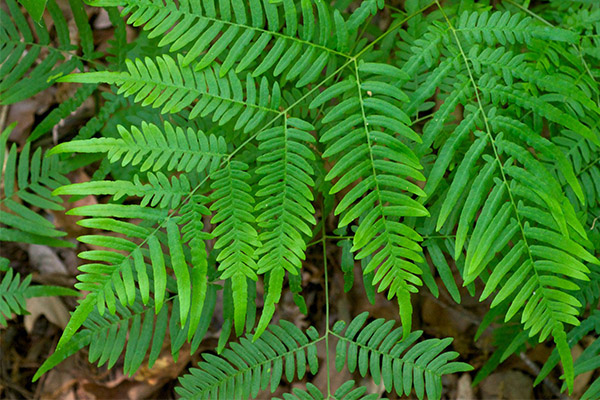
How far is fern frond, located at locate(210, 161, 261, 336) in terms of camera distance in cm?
142

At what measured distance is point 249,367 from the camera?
1.78 metres

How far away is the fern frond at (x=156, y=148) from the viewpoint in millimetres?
1449

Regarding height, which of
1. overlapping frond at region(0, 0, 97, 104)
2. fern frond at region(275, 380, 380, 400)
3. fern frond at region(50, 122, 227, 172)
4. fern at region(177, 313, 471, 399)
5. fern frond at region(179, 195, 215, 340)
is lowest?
fern frond at region(275, 380, 380, 400)

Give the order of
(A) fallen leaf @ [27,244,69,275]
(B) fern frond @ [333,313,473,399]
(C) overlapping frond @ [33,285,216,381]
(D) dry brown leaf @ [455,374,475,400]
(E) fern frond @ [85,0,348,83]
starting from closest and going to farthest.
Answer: (E) fern frond @ [85,0,348,83] < (B) fern frond @ [333,313,473,399] < (C) overlapping frond @ [33,285,216,381] < (D) dry brown leaf @ [455,374,475,400] < (A) fallen leaf @ [27,244,69,275]

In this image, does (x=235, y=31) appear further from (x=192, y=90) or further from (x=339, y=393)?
(x=339, y=393)

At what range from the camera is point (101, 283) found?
1395 mm

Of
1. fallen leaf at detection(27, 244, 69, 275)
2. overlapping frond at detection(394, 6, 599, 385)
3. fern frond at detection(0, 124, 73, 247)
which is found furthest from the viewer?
fallen leaf at detection(27, 244, 69, 275)

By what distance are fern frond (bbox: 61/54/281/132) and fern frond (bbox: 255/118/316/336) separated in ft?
0.36

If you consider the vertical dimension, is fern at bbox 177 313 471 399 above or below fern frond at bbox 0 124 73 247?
below

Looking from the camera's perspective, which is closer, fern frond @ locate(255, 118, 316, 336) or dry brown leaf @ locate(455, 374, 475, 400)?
fern frond @ locate(255, 118, 316, 336)

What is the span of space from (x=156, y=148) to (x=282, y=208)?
1.32 feet

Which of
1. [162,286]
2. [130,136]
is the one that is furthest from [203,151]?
[162,286]

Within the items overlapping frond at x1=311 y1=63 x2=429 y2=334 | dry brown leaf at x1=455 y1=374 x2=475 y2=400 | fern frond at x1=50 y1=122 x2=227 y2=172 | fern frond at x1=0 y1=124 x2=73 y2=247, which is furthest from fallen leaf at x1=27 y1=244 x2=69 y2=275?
dry brown leaf at x1=455 y1=374 x2=475 y2=400

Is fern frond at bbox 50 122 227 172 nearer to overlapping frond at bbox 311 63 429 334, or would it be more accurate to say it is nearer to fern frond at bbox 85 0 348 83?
fern frond at bbox 85 0 348 83
